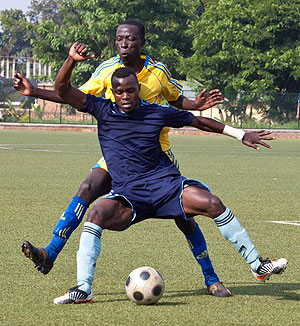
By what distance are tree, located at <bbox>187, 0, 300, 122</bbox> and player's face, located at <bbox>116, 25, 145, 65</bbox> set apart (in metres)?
39.5

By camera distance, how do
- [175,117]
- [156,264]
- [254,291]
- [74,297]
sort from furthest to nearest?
1. [156,264]
2. [254,291]
3. [175,117]
4. [74,297]

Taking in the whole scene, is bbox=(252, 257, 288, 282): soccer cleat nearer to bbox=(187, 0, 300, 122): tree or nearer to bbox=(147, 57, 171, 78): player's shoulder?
bbox=(147, 57, 171, 78): player's shoulder

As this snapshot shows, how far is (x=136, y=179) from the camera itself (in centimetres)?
581

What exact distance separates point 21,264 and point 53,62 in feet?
152

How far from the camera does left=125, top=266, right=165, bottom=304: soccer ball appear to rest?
562cm

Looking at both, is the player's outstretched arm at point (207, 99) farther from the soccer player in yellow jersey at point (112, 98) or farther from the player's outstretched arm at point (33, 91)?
the player's outstretched arm at point (33, 91)

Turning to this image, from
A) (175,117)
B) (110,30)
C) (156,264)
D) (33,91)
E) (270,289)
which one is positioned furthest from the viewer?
(110,30)

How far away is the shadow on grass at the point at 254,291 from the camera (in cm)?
595

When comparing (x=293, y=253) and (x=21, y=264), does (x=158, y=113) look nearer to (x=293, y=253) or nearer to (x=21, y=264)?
(x=21, y=264)

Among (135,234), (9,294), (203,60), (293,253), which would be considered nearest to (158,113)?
(9,294)

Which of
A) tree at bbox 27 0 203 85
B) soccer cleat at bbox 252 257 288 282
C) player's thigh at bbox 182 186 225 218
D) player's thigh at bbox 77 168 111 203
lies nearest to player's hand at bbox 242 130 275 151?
player's thigh at bbox 182 186 225 218

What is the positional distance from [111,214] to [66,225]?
66 centimetres

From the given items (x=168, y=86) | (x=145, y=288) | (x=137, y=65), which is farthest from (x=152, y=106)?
(x=145, y=288)

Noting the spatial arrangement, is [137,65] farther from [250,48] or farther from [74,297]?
[250,48]
